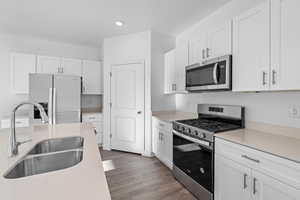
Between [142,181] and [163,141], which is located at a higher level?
[163,141]

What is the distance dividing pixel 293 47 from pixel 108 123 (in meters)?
3.39

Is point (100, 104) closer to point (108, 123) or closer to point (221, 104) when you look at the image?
point (108, 123)

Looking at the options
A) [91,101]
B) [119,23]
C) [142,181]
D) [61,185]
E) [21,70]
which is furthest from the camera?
[91,101]

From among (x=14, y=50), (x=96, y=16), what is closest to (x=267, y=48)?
(x=96, y=16)

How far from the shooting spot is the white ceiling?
2.30 meters

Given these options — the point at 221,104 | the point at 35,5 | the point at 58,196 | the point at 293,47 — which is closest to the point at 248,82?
the point at 293,47

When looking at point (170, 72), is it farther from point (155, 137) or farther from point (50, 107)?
point (50, 107)

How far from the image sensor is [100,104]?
176 inches

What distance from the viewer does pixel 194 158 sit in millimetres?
1913

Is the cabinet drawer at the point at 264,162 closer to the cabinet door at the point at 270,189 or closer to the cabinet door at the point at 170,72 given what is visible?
the cabinet door at the point at 270,189

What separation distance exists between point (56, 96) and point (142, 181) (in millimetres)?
2487

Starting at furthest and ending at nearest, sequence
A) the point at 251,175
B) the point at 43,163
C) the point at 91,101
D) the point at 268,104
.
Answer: the point at 91,101
the point at 268,104
the point at 251,175
the point at 43,163

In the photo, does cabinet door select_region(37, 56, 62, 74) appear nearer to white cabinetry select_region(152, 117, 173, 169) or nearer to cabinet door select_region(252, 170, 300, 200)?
white cabinetry select_region(152, 117, 173, 169)

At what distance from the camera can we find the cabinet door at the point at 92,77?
13.0ft
